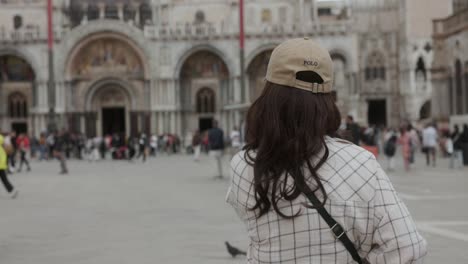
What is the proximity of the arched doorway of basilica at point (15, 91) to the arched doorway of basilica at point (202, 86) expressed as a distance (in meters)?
10.8

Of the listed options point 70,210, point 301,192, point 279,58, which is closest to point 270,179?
point 301,192

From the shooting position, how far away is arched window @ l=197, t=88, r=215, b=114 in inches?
2051

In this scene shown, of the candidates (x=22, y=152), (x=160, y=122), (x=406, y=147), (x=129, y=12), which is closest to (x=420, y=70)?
(x=160, y=122)

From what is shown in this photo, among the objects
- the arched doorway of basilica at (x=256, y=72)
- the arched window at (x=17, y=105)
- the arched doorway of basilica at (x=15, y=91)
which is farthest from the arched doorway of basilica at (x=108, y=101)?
the arched doorway of basilica at (x=256, y=72)

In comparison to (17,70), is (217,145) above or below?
below

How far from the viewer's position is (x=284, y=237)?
2.91 metres

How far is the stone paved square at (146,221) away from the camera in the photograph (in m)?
9.61

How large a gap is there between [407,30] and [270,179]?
54.5 metres

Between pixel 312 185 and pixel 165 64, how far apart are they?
48.1 meters

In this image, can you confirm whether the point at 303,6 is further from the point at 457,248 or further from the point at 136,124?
the point at 457,248

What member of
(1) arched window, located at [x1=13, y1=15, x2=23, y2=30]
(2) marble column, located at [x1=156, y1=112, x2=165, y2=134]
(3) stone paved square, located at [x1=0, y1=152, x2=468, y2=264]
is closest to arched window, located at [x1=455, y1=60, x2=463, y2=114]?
(3) stone paved square, located at [x1=0, y1=152, x2=468, y2=264]

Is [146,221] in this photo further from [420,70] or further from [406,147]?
[420,70]

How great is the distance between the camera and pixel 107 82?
51438 mm

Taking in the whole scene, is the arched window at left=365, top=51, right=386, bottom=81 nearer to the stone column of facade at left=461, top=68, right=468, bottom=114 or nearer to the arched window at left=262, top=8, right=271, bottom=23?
the arched window at left=262, top=8, right=271, bottom=23
